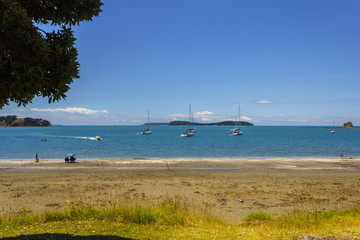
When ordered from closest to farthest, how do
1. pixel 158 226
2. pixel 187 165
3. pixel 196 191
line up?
pixel 158 226, pixel 196 191, pixel 187 165

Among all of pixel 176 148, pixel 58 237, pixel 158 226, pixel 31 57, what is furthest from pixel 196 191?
pixel 176 148

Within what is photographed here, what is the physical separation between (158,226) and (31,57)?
6014 mm

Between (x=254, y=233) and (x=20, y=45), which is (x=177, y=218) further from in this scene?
(x=20, y=45)

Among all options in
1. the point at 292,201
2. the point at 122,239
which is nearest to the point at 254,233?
the point at 122,239

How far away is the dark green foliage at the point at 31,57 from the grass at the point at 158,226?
4.03 metres

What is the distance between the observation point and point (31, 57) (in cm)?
422

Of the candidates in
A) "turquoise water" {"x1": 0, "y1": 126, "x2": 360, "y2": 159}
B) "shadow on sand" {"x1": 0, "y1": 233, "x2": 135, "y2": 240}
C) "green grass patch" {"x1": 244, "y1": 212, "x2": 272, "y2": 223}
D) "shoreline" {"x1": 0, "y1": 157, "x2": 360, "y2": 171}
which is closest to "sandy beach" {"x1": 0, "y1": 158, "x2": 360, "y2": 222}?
"green grass patch" {"x1": 244, "y1": 212, "x2": 272, "y2": 223}

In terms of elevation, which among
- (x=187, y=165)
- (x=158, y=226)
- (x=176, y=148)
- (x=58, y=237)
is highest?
(x=58, y=237)

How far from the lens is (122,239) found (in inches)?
255

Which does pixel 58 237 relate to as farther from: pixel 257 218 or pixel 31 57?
pixel 257 218

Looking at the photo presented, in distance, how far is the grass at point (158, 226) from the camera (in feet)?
22.2

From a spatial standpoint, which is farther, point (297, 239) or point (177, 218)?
point (177, 218)

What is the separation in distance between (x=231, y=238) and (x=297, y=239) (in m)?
1.55

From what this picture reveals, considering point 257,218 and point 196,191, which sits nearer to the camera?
point 257,218
